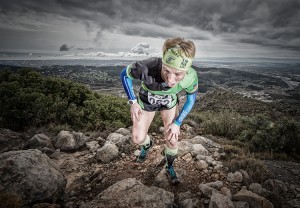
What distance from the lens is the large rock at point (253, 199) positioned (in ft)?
10.2

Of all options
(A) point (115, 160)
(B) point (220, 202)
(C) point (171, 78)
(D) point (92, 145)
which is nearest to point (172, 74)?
(C) point (171, 78)

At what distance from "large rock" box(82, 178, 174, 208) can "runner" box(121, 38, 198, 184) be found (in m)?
0.82

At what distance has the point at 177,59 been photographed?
110 inches

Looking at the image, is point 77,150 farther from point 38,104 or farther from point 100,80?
point 100,80

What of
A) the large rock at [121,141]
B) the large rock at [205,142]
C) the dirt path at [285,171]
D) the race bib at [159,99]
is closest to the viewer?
the race bib at [159,99]

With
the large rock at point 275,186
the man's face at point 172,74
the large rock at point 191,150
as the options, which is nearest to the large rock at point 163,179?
the large rock at point 191,150

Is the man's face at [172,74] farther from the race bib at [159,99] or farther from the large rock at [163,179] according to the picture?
the large rock at [163,179]

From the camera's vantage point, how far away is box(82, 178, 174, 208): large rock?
9.30ft

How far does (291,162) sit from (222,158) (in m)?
2.14

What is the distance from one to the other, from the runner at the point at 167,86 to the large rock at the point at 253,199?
1.15 m

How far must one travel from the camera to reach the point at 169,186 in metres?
3.76

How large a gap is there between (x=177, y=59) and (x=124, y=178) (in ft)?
9.08

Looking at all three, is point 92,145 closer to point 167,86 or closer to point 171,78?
point 167,86

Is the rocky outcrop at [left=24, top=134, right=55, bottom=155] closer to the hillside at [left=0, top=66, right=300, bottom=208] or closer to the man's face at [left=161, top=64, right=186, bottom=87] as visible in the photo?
the hillside at [left=0, top=66, right=300, bottom=208]
